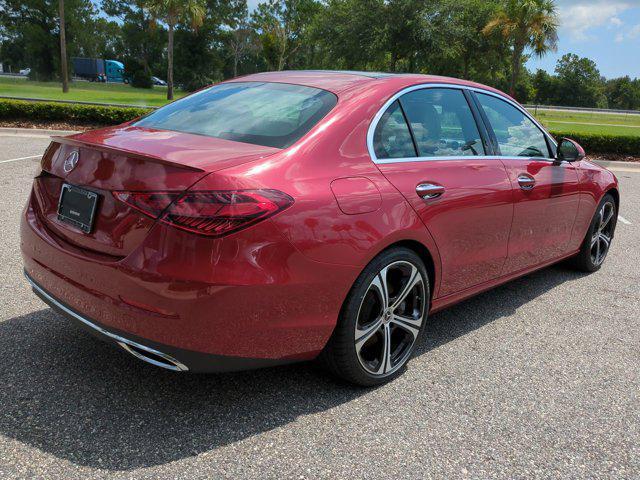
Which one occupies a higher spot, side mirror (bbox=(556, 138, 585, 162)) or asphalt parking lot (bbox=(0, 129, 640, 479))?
side mirror (bbox=(556, 138, 585, 162))

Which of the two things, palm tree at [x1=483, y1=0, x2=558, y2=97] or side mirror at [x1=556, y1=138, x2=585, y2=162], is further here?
palm tree at [x1=483, y1=0, x2=558, y2=97]

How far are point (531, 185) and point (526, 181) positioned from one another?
0.07 metres

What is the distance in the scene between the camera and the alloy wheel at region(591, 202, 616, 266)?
5.36m

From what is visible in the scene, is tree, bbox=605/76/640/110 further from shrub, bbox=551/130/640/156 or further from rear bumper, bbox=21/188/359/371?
rear bumper, bbox=21/188/359/371

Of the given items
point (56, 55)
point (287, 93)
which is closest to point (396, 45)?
point (287, 93)

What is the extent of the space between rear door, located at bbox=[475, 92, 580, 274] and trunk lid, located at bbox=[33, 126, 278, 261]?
6.49 feet

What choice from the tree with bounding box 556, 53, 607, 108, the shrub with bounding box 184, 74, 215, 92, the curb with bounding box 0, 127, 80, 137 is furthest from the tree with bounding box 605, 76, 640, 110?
the curb with bounding box 0, 127, 80, 137

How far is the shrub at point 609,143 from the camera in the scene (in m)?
16.6

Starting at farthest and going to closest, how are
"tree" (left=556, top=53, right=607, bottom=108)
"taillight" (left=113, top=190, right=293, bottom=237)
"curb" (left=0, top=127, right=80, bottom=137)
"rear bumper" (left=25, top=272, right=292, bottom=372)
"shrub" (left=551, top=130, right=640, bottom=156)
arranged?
1. "tree" (left=556, top=53, right=607, bottom=108)
2. "shrub" (left=551, top=130, right=640, bottom=156)
3. "curb" (left=0, top=127, right=80, bottom=137)
4. "rear bumper" (left=25, top=272, right=292, bottom=372)
5. "taillight" (left=113, top=190, right=293, bottom=237)

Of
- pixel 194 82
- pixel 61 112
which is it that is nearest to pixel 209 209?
Answer: pixel 61 112

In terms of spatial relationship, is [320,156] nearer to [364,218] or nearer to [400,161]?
[364,218]

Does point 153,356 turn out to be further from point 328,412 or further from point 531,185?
point 531,185

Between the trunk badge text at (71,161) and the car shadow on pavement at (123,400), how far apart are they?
3.49 ft

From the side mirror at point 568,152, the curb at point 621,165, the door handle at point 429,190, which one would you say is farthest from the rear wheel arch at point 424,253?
the curb at point 621,165
